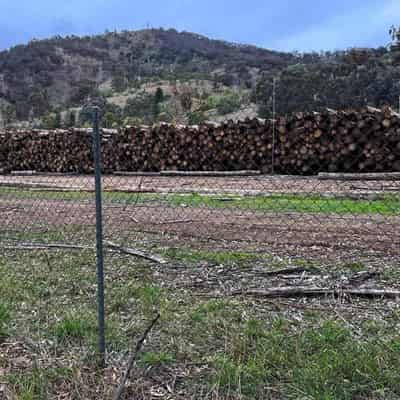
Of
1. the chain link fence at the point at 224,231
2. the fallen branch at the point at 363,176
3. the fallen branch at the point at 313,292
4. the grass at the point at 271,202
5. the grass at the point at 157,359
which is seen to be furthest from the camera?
the fallen branch at the point at 363,176

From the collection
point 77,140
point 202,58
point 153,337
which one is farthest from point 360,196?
point 202,58

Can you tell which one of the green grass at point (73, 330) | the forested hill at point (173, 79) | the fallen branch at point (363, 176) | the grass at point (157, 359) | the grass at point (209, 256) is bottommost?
the grass at point (157, 359)

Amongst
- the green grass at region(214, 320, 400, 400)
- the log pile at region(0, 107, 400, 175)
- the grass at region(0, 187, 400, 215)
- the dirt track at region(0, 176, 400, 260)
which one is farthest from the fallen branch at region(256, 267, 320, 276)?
the log pile at region(0, 107, 400, 175)

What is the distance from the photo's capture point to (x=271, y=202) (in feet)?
22.8

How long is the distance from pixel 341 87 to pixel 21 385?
2042 cm

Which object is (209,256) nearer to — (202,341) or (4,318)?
(202,341)

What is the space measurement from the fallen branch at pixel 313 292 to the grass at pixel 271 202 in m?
3.09

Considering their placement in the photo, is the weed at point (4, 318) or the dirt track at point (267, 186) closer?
the weed at point (4, 318)

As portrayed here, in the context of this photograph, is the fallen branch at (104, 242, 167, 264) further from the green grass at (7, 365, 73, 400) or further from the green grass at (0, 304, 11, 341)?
the green grass at (7, 365, 73, 400)

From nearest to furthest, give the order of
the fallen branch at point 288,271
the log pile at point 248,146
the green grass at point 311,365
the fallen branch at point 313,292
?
the green grass at point 311,365 < the fallen branch at point 313,292 < the fallen branch at point 288,271 < the log pile at point 248,146

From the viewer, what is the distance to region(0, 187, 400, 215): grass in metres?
6.21

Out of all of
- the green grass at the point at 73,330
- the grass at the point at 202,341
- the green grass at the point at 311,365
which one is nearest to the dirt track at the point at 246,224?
the grass at the point at 202,341

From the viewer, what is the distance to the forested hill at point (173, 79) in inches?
830

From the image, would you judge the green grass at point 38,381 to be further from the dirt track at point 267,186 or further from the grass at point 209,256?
the dirt track at point 267,186
